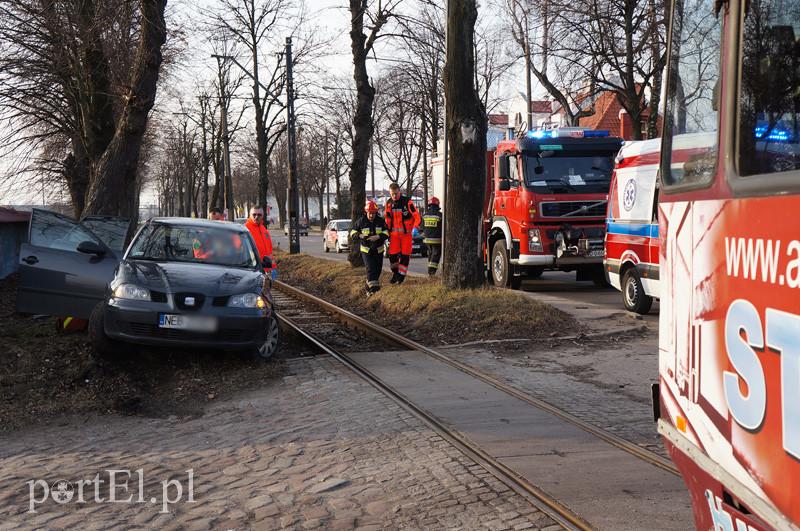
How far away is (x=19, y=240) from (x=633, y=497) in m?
16.7

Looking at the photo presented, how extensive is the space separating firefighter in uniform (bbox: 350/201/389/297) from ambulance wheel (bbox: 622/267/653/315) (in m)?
4.24

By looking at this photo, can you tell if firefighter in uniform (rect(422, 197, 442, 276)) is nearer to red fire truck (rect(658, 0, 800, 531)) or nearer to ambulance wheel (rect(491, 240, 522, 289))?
ambulance wheel (rect(491, 240, 522, 289))

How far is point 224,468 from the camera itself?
5.42 m

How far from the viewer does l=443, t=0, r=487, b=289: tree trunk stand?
12.6 m

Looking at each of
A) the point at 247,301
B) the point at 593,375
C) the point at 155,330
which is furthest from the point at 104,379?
the point at 593,375

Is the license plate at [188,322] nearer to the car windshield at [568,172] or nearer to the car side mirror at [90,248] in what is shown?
the car side mirror at [90,248]

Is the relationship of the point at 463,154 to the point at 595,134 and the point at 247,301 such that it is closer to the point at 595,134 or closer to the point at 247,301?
the point at 595,134

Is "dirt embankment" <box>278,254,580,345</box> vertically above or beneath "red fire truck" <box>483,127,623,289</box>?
beneath

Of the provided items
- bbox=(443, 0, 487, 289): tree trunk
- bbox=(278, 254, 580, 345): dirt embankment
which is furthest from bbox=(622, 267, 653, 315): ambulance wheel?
bbox=(443, 0, 487, 289): tree trunk

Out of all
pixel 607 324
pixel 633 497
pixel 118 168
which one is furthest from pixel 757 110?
pixel 118 168

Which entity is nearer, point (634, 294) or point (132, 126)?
point (634, 294)

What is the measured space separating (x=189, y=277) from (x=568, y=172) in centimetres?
941

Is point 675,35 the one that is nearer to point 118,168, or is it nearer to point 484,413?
point 484,413

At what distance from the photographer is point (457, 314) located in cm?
1145
